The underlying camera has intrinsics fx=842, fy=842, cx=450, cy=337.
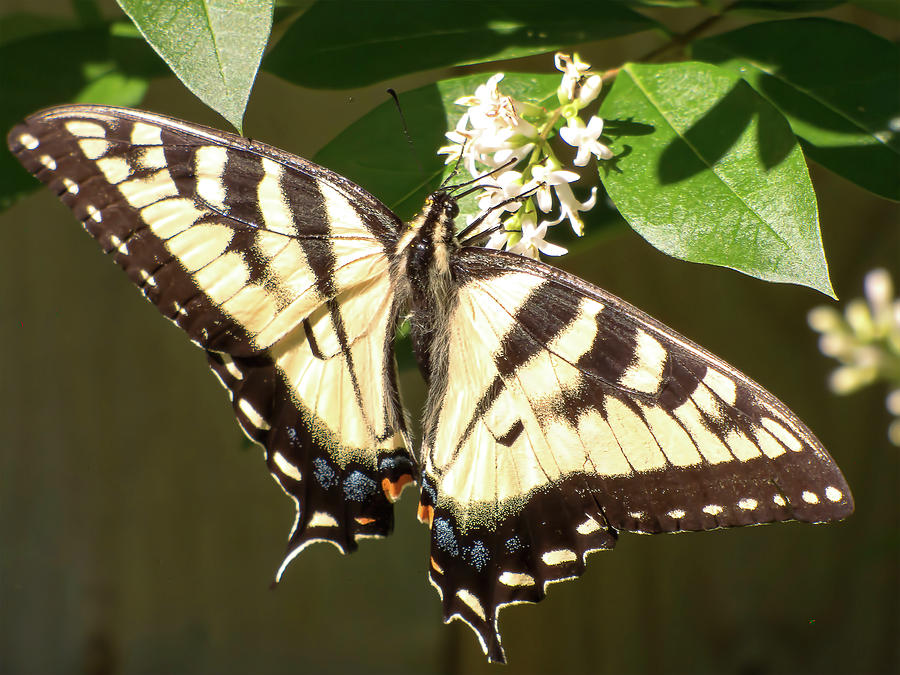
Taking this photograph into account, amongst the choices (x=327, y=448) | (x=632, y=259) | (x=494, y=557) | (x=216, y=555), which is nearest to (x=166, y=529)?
(x=216, y=555)

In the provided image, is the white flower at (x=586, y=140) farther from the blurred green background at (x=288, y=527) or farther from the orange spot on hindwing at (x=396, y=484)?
the blurred green background at (x=288, y=527)

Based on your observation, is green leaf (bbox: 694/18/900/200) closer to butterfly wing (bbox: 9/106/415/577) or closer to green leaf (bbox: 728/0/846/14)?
green leaf (bbox: 728/0/846/14)

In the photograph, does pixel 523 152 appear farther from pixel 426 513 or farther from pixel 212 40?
pixel 426 513

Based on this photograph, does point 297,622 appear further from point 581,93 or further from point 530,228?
point 581,93

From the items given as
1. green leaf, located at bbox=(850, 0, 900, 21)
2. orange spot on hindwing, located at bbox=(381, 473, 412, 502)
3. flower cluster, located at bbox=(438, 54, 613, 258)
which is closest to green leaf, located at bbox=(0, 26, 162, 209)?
flower cluster, located at bbox=(438, 54, 613, 258)

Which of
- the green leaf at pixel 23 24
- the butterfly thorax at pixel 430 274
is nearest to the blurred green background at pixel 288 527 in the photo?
the green leaf at pixel 23 24
